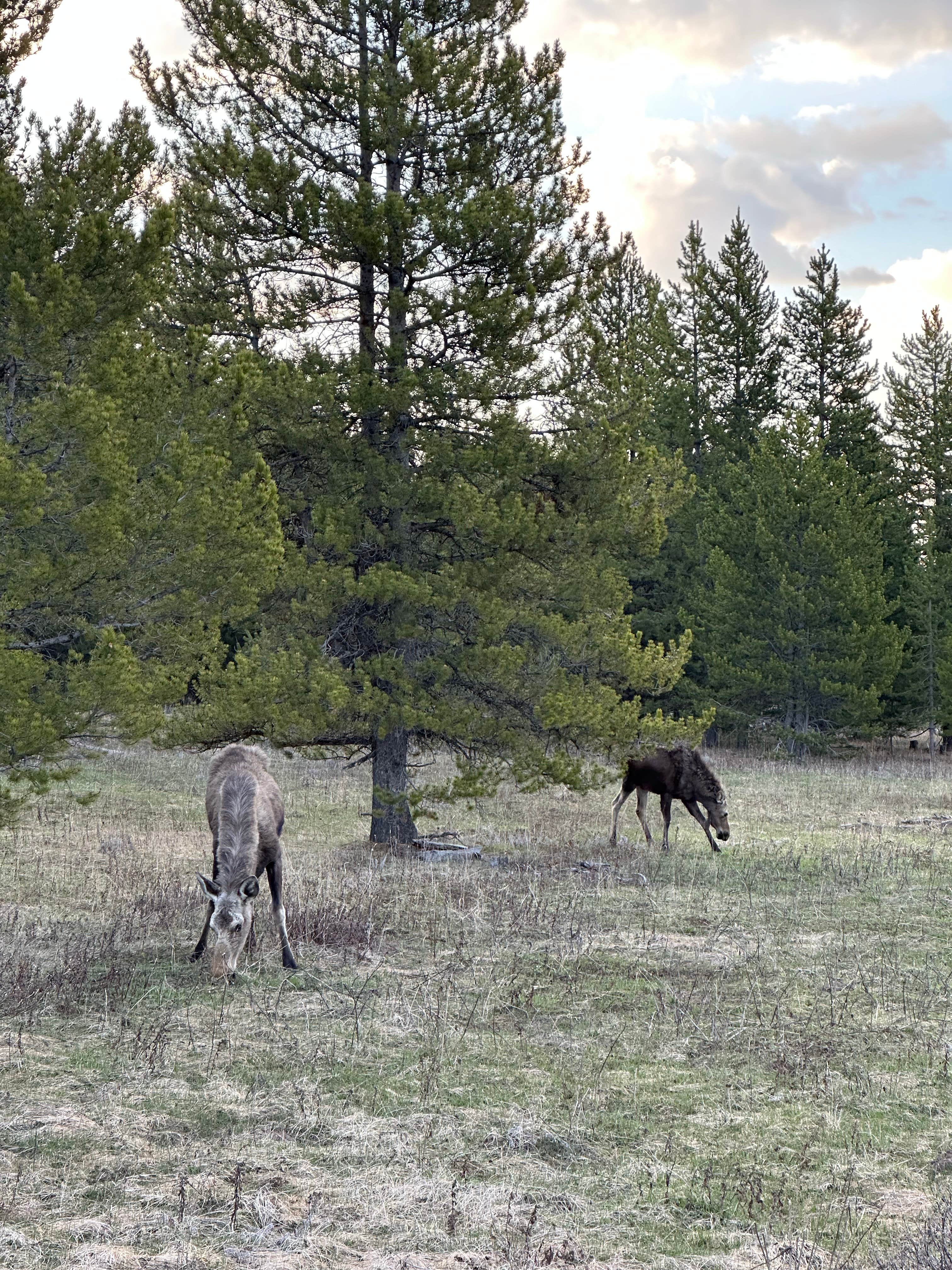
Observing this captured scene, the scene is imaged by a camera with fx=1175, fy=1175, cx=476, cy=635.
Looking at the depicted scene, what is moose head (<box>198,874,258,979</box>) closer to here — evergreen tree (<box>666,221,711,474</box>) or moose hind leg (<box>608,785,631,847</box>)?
moose hind leg (<box>608,785,631,847</box>)

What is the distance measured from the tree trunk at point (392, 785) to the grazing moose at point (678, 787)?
3277 millimetres

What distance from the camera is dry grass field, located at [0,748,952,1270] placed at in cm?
532

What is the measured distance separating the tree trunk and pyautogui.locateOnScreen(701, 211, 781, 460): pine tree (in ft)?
87.3

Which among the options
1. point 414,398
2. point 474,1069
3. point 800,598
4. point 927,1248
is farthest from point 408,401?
point 800,598

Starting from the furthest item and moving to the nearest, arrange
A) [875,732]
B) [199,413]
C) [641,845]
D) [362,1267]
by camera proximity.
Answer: [875,732] → [641,845] → [199,413] → [362,1267]

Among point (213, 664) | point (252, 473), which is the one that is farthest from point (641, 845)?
point (252, 473)

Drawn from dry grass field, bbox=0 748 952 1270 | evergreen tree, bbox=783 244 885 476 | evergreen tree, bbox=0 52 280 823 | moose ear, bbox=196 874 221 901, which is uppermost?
evergreen tree, bbox=783 244 885 476

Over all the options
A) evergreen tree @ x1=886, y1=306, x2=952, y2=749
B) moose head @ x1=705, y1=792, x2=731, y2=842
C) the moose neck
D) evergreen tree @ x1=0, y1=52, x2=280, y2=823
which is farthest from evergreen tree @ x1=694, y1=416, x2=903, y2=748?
the moose neck

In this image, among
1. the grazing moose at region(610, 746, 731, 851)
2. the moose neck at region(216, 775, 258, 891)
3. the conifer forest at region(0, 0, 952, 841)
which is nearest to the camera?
the moose neck at region(216, 775, 258, 891)

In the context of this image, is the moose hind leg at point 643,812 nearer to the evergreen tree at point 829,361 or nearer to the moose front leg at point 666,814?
the moose front leg at point 666,814

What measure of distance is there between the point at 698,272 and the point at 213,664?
31835 mm

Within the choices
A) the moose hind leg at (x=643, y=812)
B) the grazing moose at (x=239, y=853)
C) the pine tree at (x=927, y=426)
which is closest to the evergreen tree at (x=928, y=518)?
the pine tree at (x=927, y=426)

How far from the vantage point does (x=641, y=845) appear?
17.9 metres

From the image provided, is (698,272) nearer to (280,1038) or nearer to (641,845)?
(641,845)
